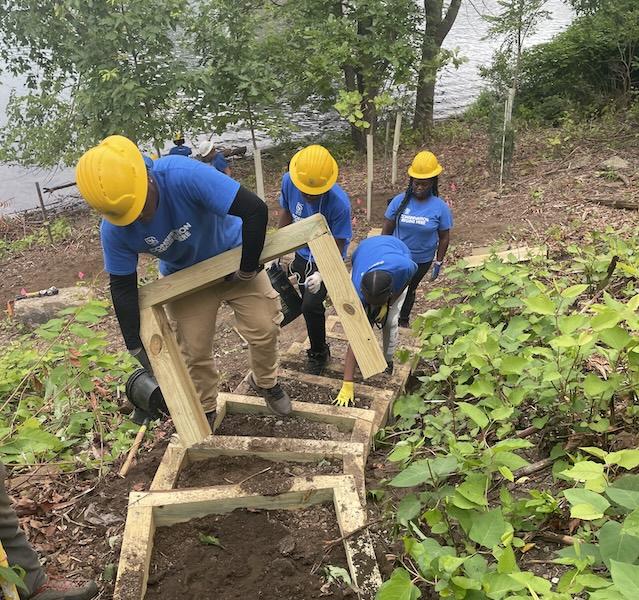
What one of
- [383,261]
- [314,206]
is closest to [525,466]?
[383,261]

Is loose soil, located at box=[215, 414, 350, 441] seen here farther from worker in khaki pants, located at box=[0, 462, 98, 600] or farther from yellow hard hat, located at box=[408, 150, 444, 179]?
yellow hard hat, located at box=[408, 150, 444, 179]

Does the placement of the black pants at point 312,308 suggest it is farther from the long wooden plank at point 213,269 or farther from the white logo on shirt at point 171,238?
the white logo on shirt at point 171,238

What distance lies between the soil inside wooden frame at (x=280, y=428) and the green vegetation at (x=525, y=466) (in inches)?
15.1

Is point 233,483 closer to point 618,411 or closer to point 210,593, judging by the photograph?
point 210,593

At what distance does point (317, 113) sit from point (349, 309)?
15.7 m

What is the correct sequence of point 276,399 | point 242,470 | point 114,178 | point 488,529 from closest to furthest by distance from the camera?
point 488,529, point 114,178, point 242,470, point 276,399

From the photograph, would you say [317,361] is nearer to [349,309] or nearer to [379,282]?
[379,282]

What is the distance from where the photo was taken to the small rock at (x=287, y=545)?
2.30m

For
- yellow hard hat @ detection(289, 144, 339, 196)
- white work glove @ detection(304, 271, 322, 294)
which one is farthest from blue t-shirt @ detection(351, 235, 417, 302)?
yellow hard hat @ detection(289, 144, 339, 196)

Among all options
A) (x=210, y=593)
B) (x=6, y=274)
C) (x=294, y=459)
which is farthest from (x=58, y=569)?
(x=6, y=274)

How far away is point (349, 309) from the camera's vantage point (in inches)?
108

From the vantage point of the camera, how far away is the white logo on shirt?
2852mm

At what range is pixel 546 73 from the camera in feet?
45.4

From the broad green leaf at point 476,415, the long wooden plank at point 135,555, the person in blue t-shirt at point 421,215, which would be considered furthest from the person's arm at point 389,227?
the long wooden plank at point 135,555
